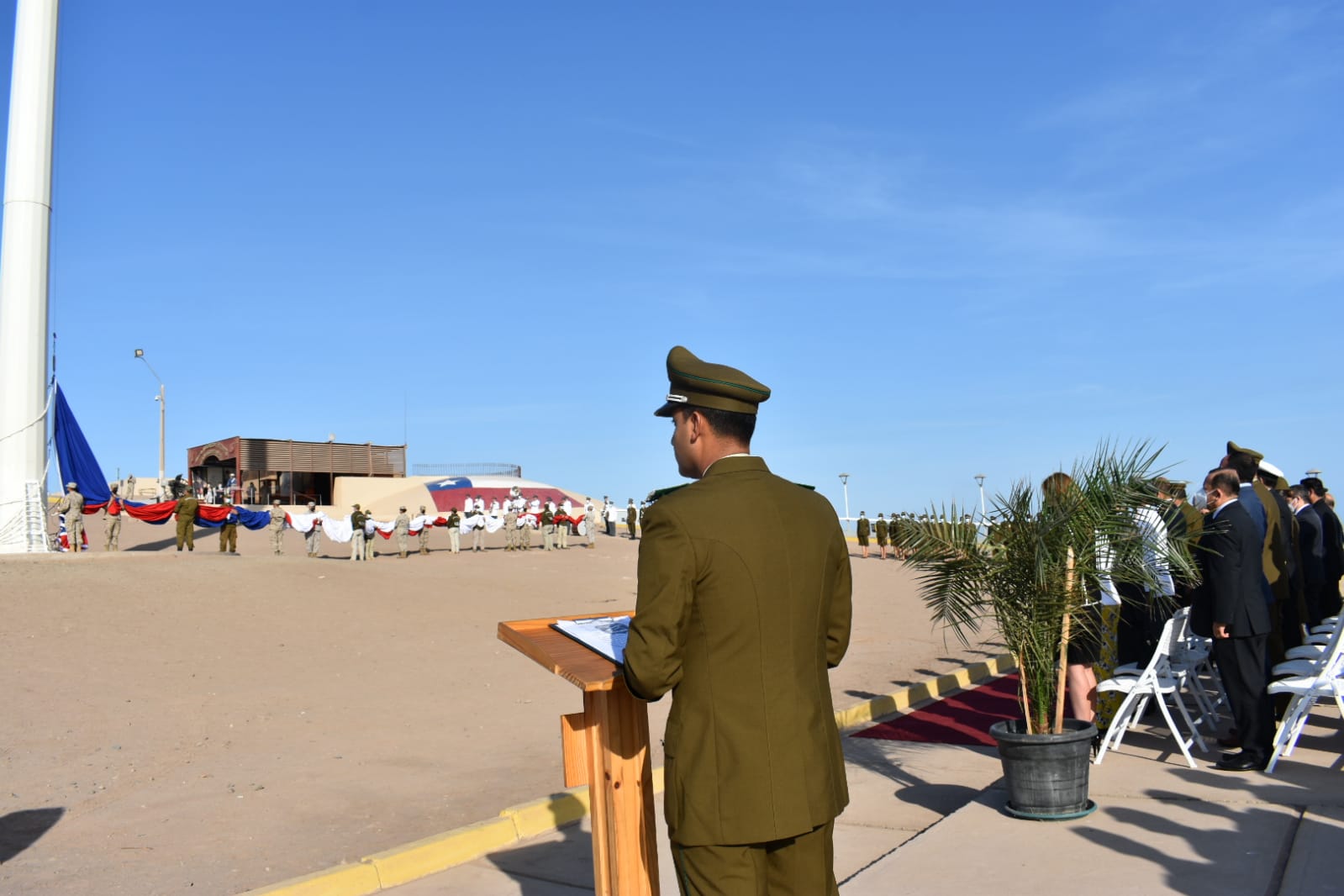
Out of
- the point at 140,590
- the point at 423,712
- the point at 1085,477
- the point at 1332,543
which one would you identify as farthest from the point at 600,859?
Result: the point at 140,590

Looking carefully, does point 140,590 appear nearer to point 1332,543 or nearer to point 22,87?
point 22,87

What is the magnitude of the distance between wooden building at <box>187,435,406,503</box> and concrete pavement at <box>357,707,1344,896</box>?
47944 mm

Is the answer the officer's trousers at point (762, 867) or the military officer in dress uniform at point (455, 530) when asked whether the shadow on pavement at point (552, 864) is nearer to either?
the officer's trousers at point (762, 867)

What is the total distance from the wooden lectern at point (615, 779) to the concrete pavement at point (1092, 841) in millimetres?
1691

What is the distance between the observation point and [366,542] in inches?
1165

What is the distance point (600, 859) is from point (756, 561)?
1321 millimetres

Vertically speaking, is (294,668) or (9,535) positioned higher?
(9,535)

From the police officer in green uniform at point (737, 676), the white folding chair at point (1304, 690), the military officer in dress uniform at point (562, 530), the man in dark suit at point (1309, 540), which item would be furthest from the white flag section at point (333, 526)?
the police officer in green uniform at point (737, 676)

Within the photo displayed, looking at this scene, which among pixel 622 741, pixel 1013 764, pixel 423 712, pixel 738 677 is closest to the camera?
pixel 738 677

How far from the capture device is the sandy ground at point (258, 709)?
263 inches

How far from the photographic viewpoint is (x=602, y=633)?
3.65 metres

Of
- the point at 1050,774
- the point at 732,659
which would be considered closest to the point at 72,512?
the point at 1050,774

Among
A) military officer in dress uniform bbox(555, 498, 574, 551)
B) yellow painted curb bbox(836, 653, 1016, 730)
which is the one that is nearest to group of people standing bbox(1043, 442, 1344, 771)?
yellow painted curb bbox(836, 653, 1016, 730)

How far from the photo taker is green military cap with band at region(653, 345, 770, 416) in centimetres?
311
